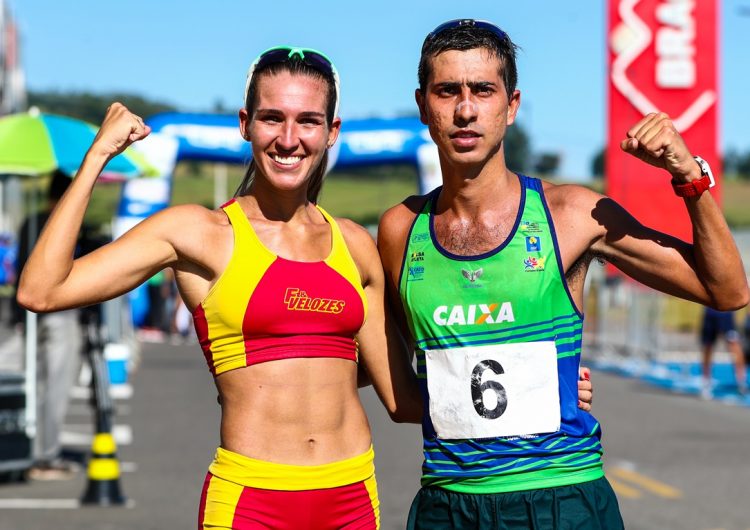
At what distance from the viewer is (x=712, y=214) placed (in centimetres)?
338

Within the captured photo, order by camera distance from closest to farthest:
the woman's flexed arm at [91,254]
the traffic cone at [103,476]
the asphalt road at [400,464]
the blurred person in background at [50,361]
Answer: the woman's flexed arm at [91,254] < the asphalt road at [400,464] < the traffic cone at [103,476] < the blurred person in background at [50,361]

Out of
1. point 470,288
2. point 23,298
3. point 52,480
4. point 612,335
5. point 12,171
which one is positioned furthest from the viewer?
point 612,335

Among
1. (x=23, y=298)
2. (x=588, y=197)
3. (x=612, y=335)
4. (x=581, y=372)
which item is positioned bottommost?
(x=612, y=335)

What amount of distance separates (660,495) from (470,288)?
21.3 ft

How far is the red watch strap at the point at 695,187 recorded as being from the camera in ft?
11.0

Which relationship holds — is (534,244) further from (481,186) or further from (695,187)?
(695,187)

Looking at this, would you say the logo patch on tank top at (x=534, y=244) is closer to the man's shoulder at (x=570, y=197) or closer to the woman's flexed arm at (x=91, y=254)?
the man's shoulder at (x=570, y=197)

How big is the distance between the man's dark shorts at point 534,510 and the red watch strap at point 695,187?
0.82m

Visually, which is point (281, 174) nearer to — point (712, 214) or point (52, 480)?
point (712, 214)

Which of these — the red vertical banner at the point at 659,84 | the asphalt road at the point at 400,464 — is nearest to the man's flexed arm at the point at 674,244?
the asphalt road at the point at 400,464

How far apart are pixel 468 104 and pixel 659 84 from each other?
843 inches

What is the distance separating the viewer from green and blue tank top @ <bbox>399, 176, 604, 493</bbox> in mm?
3480

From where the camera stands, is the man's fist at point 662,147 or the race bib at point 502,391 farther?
the race bib at point 502,391

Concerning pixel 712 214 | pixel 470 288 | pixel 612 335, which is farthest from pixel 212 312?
pixel 612 335
